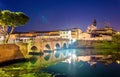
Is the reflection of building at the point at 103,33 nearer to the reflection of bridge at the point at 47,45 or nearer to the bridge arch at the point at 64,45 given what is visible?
the bridge arch at the point at 64,45

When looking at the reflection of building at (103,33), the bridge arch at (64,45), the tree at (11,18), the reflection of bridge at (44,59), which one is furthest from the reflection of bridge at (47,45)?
the reflection of building at (103,33)

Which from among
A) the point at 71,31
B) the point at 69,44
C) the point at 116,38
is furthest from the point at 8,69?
the point at 71,31

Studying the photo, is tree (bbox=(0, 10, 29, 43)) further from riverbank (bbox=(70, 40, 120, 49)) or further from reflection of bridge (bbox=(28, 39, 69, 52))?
riverbank (bbox=(70, 40, 120, 49))

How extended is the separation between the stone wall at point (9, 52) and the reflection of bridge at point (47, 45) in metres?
10.7

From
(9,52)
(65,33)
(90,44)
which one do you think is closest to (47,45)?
(90,44)

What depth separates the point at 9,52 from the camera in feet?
197

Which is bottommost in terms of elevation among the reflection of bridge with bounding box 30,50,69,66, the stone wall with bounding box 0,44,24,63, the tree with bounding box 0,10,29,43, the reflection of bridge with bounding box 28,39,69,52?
the reflection of bridge with bounding box 30,50,69,66

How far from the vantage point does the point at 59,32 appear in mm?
164750

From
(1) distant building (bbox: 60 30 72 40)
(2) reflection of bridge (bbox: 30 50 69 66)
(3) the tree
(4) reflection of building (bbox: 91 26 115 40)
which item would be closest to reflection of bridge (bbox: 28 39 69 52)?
(2) reflection of bridge (bbox: 30 50 69 66)

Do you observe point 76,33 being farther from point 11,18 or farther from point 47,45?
point 11,18

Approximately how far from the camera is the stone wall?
187 feet

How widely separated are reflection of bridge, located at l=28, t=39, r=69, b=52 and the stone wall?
10692 millimetres

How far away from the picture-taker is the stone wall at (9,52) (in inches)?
2245

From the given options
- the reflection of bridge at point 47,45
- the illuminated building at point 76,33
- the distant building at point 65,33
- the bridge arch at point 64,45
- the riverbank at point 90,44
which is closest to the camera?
the reflection of bridge at point 47,45
